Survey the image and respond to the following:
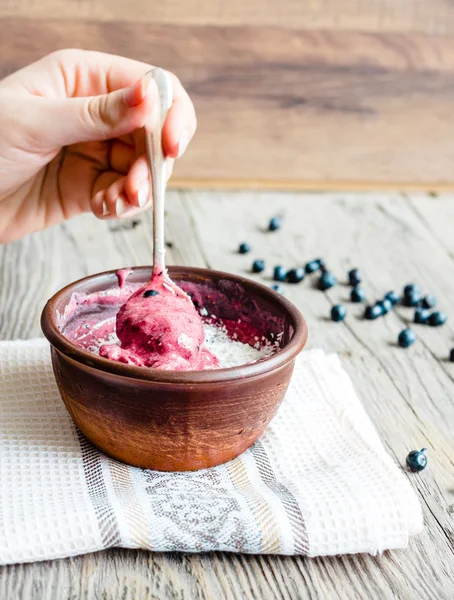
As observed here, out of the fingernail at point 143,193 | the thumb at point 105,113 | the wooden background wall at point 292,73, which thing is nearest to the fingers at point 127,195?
the fingernail at point 143,193

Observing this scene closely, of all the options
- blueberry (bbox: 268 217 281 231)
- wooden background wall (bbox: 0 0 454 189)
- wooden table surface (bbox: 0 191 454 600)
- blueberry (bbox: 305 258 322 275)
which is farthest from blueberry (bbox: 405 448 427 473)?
wooden background wall (bbox: 0 0 454 189)

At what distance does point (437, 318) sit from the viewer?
1494 millimetres

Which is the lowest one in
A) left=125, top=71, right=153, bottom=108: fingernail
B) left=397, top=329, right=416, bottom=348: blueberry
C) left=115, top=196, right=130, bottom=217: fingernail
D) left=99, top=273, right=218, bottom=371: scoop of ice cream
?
left=397, top=329, right=416, bottom=348: blueberry

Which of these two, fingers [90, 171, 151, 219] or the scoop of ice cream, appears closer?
the scoop of ice cream

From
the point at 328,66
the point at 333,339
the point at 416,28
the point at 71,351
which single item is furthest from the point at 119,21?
the point at 71,351

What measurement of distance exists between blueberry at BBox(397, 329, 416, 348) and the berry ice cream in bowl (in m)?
0.40

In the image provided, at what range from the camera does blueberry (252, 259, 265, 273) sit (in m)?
1.68

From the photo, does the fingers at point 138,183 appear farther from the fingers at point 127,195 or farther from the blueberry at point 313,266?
the blueberry at point 313,266

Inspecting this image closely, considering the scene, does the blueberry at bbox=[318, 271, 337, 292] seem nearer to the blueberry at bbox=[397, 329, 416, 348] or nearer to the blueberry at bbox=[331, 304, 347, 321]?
the blueberry at bbox=[331, 304, 347, 321]

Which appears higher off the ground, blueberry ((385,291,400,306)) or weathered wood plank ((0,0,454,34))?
weathered wood plank ((0,0,454,34))

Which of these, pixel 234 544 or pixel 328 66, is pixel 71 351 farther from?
pixel 328 66

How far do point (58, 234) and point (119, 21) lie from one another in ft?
2.40

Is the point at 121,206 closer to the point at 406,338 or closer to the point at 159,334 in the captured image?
the point at 159,334

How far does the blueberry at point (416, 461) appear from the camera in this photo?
3.38 ft
